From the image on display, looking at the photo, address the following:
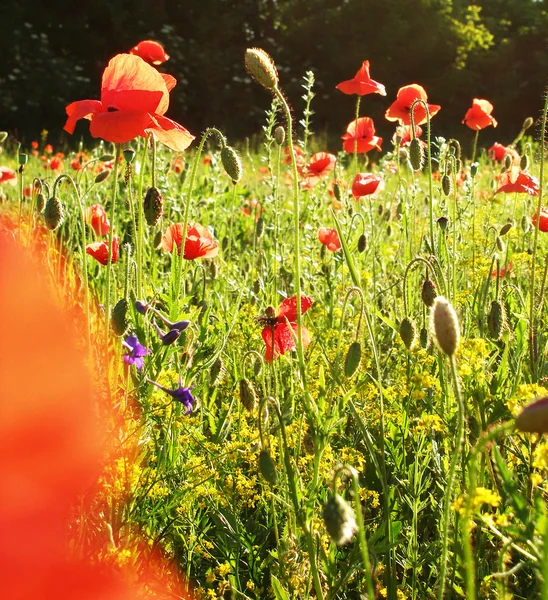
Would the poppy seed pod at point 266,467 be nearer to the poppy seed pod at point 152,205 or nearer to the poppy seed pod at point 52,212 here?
the poppy seed pod at point 152,205

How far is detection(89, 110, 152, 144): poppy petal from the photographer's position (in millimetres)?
1428

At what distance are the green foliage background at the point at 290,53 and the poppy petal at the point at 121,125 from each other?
1640 centimetres

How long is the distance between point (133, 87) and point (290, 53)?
20411 mm

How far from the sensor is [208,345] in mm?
1854

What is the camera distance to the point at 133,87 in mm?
1481

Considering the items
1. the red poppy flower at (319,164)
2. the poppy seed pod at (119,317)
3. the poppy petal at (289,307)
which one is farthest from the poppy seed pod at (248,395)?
the red poppy flower at (319,164)

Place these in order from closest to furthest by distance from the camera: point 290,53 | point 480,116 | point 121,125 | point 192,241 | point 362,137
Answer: point 121,125 < point 192,241 < point 480,116 < point 362,137 < point 290,53

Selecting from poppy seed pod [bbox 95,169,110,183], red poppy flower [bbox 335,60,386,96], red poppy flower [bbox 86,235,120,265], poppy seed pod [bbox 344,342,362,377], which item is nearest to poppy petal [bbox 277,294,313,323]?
poppy seed pod [bbox 344,342,362,377]

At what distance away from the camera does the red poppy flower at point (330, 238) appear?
2.42m

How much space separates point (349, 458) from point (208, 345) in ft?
1.90

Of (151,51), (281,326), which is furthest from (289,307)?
(151,51)

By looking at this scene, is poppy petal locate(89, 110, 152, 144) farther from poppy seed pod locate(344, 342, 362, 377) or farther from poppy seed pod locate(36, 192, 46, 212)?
poppy seed pod locate(36, 192, 46, 212)

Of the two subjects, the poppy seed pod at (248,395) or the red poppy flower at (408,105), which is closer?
the poppy seed pod at (248,395)

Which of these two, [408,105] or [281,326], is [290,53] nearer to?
[408,105]
